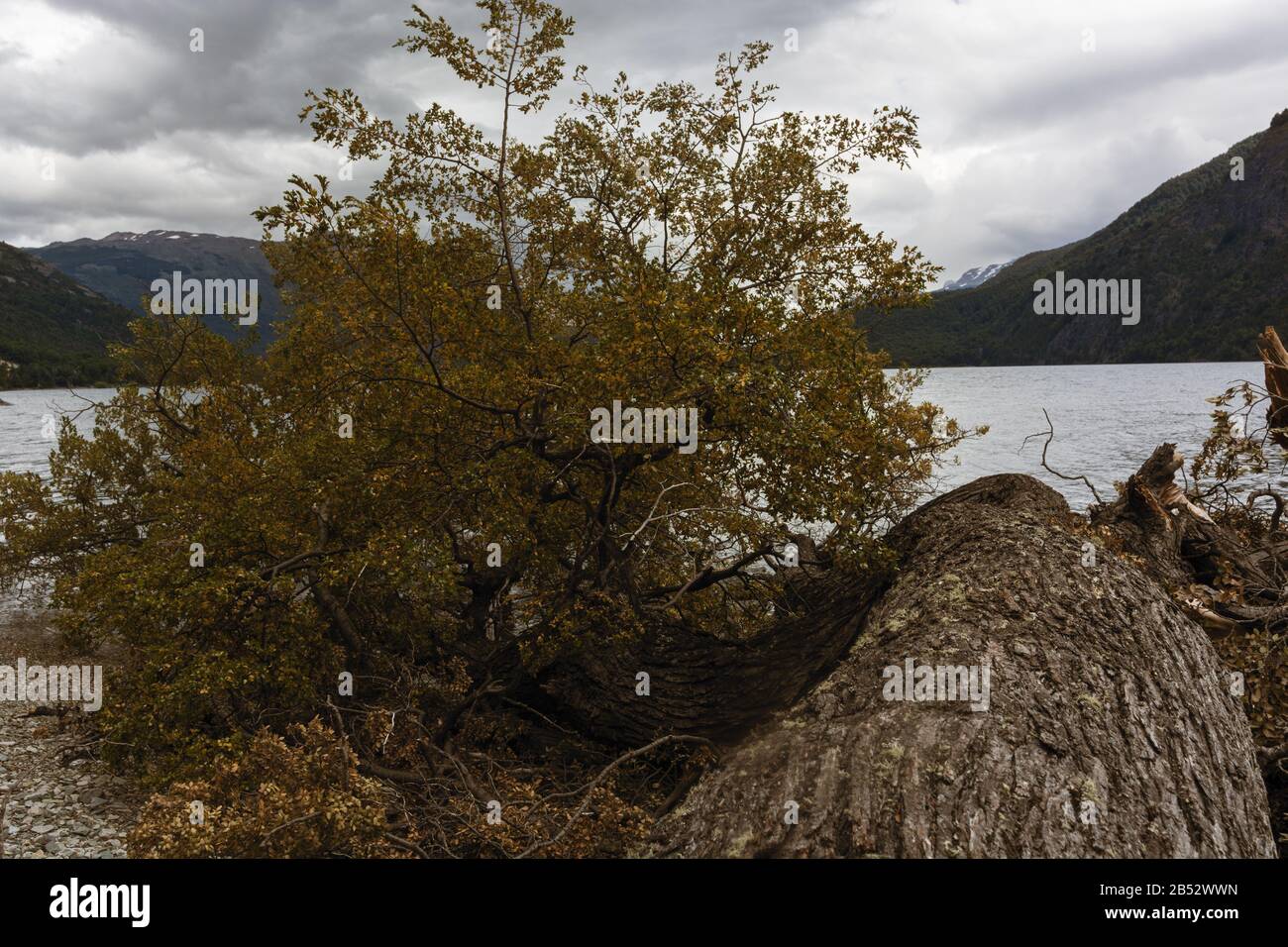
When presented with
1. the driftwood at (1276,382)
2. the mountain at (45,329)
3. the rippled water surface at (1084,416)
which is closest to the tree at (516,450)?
the driftwood at (1276,382)

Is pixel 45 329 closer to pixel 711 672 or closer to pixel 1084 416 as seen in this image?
pixel 1084 416

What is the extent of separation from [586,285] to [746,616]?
5271mm

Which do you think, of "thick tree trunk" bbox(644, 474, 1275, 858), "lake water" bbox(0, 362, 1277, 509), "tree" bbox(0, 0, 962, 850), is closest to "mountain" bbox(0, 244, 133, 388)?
"lake water" bbox(0, 362, 1277, 509)

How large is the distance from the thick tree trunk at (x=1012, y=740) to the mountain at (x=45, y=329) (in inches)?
5332

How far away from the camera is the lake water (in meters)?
Answer: 49.4

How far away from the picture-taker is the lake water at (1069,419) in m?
49.4

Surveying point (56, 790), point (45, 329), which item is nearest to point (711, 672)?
point (56, 790)

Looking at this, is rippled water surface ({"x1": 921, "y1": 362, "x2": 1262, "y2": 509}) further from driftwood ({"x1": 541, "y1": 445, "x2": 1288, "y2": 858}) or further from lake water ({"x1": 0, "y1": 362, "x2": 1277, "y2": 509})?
driftwood ({"x1": 541, "y1": 445, "x2": 1288, "y2": 858})

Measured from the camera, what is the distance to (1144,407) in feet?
304

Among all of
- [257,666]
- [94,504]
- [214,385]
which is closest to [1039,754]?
[257,666]

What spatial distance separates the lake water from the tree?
5.15m

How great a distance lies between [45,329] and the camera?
562ft

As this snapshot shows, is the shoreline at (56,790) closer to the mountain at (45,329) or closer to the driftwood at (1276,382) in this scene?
the driftwood at (1276,382)
